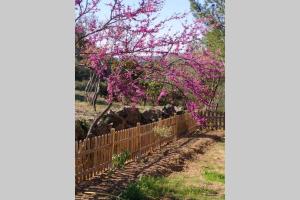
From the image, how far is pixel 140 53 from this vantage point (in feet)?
15.1

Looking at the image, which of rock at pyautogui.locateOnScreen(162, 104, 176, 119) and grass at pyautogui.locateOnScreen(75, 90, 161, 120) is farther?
rock at pyautogui.locateOnScreen(162, 104, 176, 119)

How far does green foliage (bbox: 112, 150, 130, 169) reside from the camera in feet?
19.5

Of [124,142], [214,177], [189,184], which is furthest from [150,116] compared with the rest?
[214,177]

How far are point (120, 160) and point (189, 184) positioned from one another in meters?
1.20

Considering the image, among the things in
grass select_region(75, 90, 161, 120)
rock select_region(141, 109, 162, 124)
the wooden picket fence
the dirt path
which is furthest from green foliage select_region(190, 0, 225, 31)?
rock select_region(141, 109, 162, 124)

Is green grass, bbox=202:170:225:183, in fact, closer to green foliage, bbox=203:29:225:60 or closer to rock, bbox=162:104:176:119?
rock, bbox=162:104:176:119

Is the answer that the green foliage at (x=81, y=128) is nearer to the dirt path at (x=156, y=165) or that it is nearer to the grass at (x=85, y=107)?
the grass at (x=85, y=107)

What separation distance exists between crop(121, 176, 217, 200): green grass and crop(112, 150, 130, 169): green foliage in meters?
0.76

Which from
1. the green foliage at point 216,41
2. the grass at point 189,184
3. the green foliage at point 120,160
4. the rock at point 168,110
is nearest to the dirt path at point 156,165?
the green foliage at point 120,160

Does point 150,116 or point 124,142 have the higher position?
point 150,116

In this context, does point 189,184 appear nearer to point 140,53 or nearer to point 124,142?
point 124,142

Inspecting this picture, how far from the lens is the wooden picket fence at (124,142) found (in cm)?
544

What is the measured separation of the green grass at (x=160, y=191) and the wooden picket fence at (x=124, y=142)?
2.59 ft

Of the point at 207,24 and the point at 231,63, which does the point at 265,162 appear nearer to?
the point at 231,63
